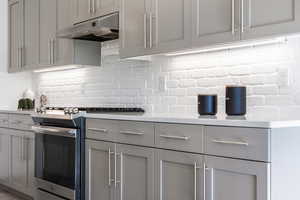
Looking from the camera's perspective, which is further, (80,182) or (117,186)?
(80,182)

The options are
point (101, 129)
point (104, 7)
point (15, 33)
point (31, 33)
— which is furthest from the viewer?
point (15, 33)

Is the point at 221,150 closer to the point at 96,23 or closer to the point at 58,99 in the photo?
the point at 96,23

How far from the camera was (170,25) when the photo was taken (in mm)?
2936

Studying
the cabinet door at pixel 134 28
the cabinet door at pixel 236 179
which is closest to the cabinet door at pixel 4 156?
the cabinet door at pixel 134 28

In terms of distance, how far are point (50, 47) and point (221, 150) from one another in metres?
2.94

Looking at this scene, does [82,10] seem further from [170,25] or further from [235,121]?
[235,121]

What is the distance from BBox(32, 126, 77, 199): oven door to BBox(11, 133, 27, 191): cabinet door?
452mm

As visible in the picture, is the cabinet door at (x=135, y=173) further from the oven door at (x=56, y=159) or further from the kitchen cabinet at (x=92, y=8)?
the kitchen cabinet at (x=92, y=8)

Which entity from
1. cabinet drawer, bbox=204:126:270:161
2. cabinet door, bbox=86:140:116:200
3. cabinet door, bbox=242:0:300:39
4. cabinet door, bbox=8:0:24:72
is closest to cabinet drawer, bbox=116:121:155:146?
cabinet door, bbox=86:140:116:200

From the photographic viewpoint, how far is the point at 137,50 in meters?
3.24

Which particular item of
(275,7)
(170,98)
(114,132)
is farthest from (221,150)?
(170,98)

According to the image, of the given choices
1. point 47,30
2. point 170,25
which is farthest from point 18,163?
point 170,25

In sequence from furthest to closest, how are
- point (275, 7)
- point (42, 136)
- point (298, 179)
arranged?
point (42, 136) < point (275, 7) < point (298, 179)

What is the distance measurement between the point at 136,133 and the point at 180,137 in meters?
0.44
